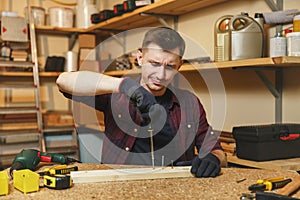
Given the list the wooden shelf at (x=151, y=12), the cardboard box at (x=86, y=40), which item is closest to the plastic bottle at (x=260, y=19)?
the wooden shelf at (x=151, y=12)

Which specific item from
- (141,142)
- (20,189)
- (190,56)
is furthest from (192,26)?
(20,189)

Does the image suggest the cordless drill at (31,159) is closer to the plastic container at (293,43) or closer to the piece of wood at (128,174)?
the piece of wood at (128,174)

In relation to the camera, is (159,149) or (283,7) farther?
(283,7)

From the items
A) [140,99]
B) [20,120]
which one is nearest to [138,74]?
[140,99]

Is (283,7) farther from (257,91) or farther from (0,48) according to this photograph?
(0,48)

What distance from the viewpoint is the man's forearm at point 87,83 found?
1.28 metres

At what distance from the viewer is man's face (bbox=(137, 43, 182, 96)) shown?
1.59 meters

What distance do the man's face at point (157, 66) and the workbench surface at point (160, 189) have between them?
1.79 ft

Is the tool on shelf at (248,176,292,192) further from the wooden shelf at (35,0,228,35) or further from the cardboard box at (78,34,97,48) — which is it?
the cardboard box at (78,34,97,48)

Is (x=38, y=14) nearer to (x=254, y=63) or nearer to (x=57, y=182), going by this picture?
(x=254, y=63)

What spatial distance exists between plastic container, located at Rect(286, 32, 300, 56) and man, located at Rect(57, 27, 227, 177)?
1.59 ft

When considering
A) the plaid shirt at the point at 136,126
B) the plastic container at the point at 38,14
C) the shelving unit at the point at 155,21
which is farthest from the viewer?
the plastic container at the point at 38,14

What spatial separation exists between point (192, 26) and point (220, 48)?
2.41ft

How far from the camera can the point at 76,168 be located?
129 cm
